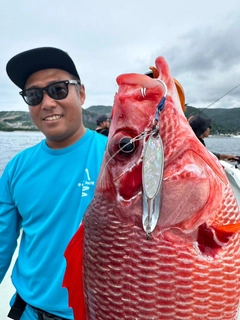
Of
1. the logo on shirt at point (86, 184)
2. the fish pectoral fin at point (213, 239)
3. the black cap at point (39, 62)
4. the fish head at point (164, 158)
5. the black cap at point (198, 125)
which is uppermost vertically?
the black cap at point (39, 62)

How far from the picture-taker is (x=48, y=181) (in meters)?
2.30

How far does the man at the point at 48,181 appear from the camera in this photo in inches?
86.7

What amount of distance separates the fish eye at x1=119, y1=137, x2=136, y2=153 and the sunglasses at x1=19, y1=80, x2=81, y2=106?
1.07m

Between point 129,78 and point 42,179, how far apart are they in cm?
125

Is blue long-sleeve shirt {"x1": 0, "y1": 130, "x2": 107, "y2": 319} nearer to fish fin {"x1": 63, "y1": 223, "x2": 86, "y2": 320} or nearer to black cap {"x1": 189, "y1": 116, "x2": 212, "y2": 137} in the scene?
fish fin {"x1": 63, "y1": 223, "x2": 86, "y2": 320}

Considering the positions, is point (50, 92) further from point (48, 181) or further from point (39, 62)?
point (48, 181)

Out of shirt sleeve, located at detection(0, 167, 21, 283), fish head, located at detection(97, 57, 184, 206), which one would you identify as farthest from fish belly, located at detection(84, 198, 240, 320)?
shirt sleeve, located at detection(0, 167, 21, 283)

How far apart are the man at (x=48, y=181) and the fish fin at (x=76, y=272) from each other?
655 mm

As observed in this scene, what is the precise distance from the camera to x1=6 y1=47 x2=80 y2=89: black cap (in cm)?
232

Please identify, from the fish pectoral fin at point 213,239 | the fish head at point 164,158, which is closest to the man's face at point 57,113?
the fish head at point 164,158

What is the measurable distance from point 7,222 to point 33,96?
105 centimetres

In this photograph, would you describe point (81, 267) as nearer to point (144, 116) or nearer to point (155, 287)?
point (155, 287)

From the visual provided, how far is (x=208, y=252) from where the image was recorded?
1.24 m

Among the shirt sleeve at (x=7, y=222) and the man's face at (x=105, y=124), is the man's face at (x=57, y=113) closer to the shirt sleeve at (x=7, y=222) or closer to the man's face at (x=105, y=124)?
the shirt sleeve at (x=7, y=222)
